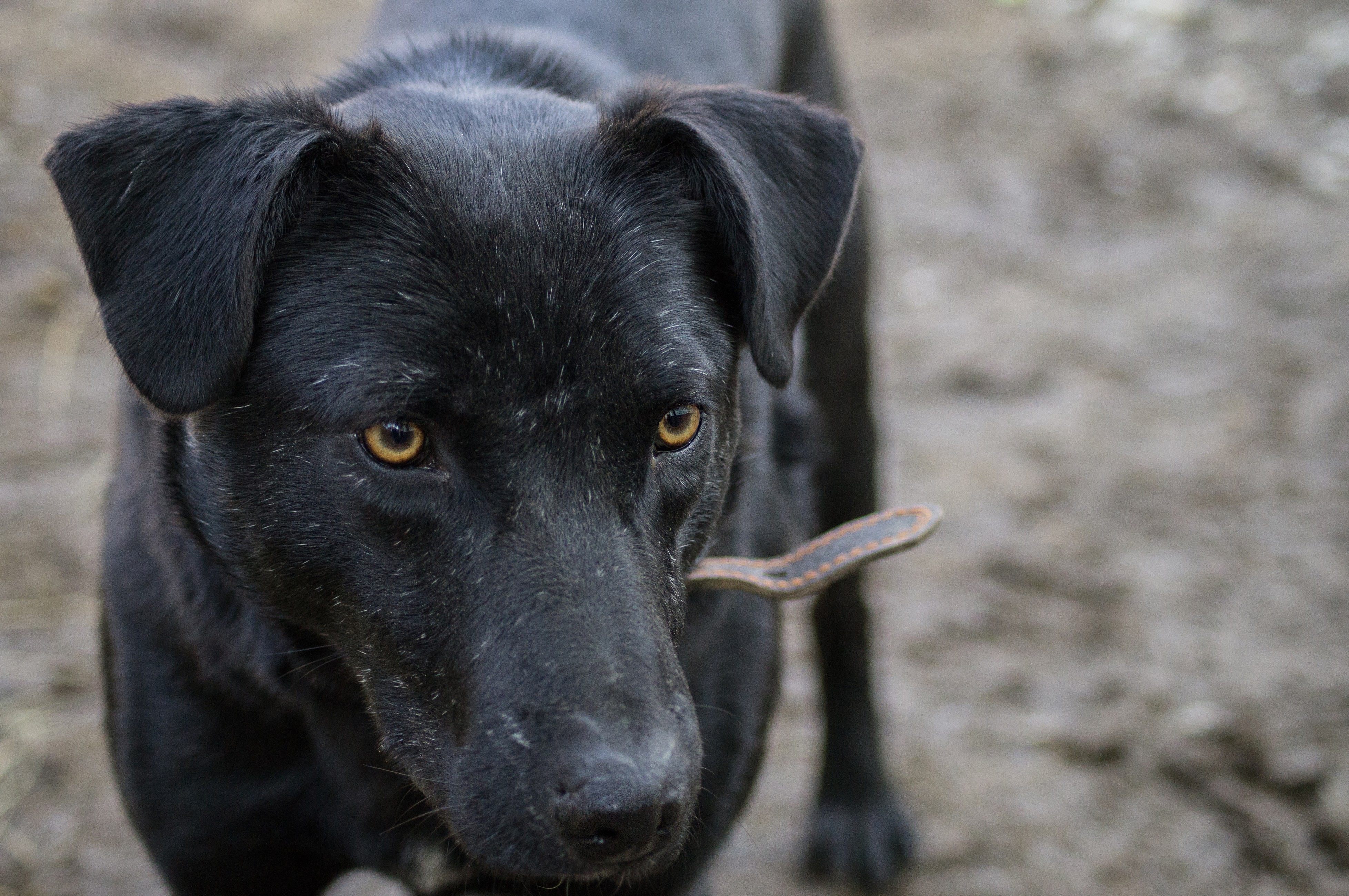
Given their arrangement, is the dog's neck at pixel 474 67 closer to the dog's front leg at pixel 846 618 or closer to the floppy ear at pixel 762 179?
the floppy ear at pixel 762 179

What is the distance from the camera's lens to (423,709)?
1803mm

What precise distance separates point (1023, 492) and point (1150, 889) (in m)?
1.69

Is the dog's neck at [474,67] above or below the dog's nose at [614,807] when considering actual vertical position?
above

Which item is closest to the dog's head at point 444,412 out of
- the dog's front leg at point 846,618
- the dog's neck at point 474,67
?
the dog's neck at point 474,67

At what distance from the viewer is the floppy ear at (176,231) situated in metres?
1.74

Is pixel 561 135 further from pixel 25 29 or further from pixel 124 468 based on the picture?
pixel 25 29

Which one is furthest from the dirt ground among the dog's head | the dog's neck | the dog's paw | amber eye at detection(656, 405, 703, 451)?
amber eye at detection(656, 405, 703, 451)

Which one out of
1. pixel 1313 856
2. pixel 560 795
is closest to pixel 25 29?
pixel 560 795

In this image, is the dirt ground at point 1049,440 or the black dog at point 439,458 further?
the dirt ground at point 1049,440

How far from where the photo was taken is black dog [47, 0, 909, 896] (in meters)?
1.70

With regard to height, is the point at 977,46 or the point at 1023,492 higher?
the point at 977,46

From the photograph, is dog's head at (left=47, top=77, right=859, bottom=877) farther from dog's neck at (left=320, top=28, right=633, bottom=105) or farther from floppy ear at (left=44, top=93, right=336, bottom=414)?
dog's neck at (left=320, top=28, right=633, bottom=105)

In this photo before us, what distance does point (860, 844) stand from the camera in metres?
3.29

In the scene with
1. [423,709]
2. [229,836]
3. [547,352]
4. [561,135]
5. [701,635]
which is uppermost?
[561,135]
